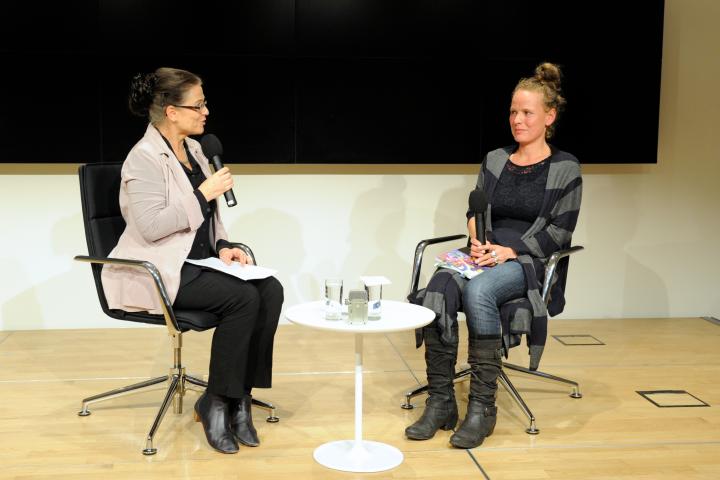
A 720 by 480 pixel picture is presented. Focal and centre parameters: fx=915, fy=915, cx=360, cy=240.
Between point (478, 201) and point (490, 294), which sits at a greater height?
point (478, 201)

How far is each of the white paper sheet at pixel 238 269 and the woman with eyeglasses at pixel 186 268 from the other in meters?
0.03

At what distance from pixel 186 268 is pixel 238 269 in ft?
0.67

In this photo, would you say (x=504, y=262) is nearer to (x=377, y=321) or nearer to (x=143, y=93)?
(x=377, y=321)

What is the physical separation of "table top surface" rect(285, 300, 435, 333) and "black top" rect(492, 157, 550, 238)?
0.78m

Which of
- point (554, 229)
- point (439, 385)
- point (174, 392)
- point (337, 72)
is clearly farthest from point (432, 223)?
point (174, 392)

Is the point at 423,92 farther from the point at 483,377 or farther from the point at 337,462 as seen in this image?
the point at 337,462

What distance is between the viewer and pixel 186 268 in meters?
3.60

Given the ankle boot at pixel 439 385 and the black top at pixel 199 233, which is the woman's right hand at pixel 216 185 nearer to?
the black top at pixel 199 233

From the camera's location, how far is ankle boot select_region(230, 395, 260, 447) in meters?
3.50

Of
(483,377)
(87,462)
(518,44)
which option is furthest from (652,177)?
(87,462)

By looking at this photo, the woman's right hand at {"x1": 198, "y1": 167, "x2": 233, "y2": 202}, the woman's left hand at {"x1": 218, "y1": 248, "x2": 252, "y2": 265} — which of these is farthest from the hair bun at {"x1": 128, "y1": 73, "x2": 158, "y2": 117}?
the woman's left hand at {"x1": 218, "y1": 248, "x2": 252, "y2": 265}

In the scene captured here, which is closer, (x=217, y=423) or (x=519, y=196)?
(x=217, y=423)

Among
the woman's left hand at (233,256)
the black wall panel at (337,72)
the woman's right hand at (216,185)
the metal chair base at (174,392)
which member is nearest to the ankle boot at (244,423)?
the metal chair base at (174,392)

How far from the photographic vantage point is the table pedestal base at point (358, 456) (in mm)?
3270
